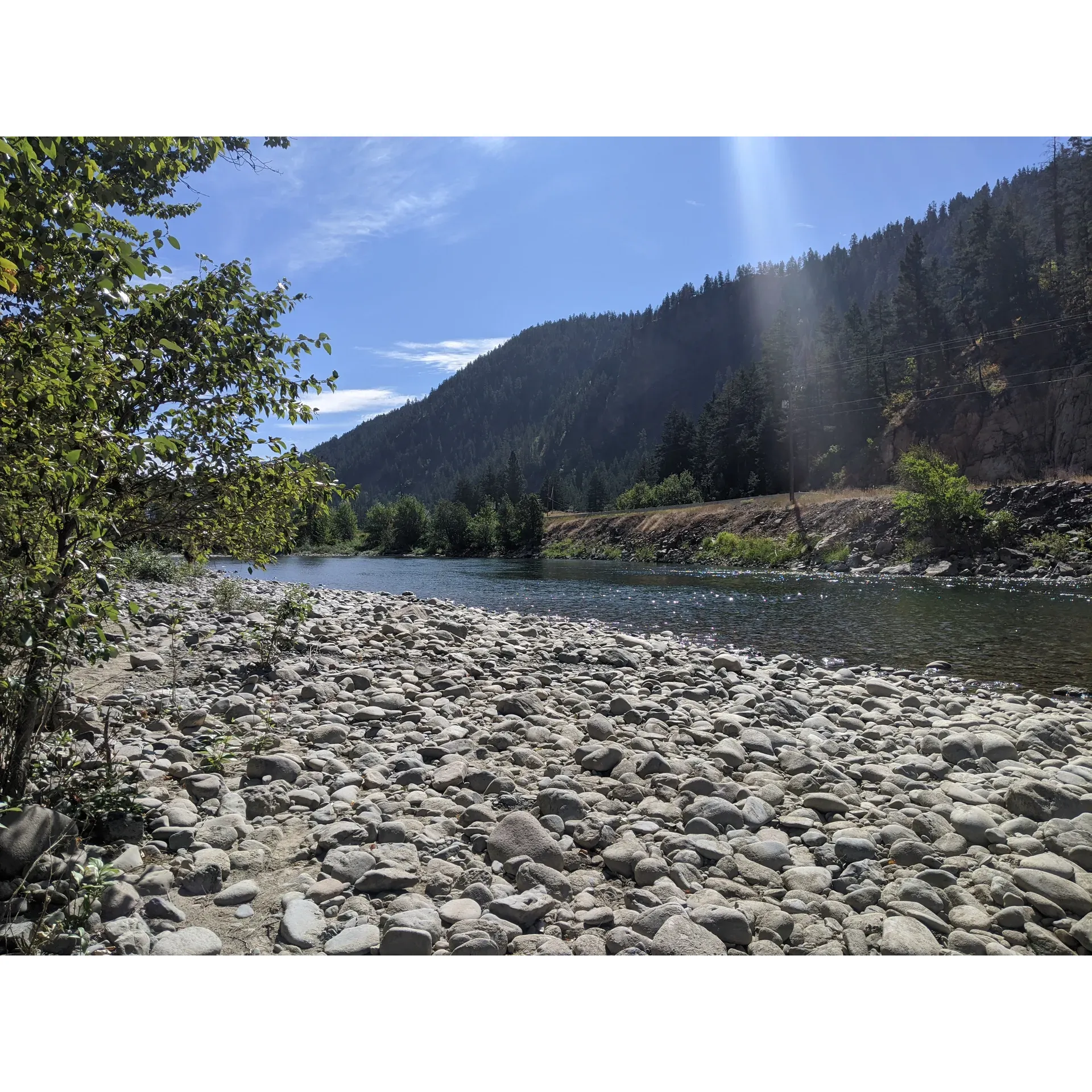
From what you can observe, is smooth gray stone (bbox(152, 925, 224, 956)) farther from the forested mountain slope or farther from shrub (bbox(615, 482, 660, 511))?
shrub (bbox(615, 482, 660, 511))

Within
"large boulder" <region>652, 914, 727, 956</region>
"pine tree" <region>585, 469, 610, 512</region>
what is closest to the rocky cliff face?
"pine tree" <region>585, 469, 610, 512</region>

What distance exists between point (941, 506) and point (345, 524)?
8698 centimetres

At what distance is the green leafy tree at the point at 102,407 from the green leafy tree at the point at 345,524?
304ft

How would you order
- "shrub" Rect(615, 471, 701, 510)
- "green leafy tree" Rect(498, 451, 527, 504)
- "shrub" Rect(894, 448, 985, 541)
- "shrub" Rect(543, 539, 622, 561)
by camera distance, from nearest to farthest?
"shrub" Rect(894, 448, 985, 541), "shrub" Rect(543, 539, 622, 561), "shrub" Rect(615, 471, 701, 510), "green leafy tree" Rect(498, 451, 527, 504)

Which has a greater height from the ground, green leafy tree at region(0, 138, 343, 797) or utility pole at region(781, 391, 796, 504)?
utility pole at region(781, 391, 796, 504)

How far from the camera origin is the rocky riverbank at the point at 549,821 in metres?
3.51

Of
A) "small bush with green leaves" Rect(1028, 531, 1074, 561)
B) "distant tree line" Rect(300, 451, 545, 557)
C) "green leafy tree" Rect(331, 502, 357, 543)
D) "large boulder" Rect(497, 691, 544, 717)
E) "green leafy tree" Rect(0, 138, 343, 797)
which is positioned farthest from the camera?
"green leafy tree" Rect(331, 502, 357, 543)

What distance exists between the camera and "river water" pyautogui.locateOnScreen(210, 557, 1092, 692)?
12.7 m

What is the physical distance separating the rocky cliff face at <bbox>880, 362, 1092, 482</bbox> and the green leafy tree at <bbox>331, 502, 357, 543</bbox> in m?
74.5

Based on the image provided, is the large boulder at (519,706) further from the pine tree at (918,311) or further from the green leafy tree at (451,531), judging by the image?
the green leafy tree at (451,531)

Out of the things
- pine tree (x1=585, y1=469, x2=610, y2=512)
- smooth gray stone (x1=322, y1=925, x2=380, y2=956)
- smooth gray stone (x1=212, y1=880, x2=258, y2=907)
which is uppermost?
pine tree (x1=585, y1=469, x2=610, y2=512)

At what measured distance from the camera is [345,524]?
10200 centimetres

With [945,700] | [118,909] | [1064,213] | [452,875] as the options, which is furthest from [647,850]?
[1064,213]

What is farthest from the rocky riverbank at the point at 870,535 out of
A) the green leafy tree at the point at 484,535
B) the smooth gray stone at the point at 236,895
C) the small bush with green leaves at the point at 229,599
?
the smooth gray stone at the point at 236,895
